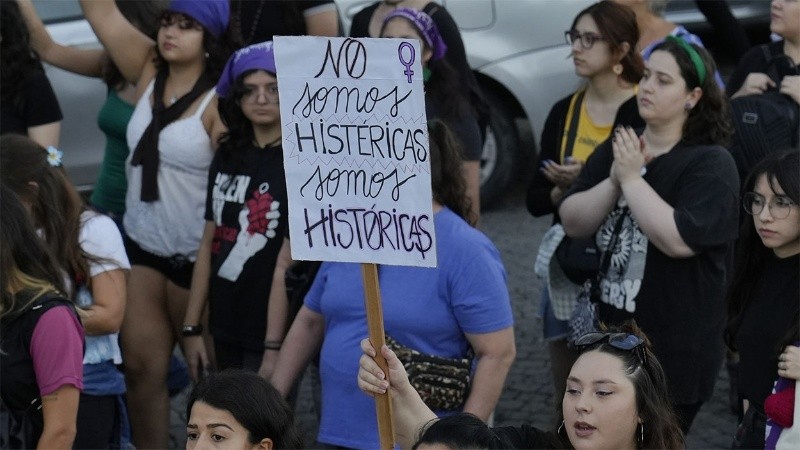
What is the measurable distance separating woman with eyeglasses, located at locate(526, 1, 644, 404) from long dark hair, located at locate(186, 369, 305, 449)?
1.86m

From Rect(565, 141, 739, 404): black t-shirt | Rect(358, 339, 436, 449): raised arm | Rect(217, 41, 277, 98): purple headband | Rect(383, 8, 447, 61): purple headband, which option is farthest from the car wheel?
Rect(358, 339, 436, 449): raised arm

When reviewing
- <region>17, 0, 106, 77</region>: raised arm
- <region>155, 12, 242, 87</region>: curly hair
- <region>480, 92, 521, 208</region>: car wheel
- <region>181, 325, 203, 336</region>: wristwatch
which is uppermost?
<region>155, 12, 242, 87</region>: curly hair

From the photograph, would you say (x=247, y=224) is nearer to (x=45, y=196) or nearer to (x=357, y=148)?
(x=45, y=196)

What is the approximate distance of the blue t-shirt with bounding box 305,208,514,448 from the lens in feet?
13.5

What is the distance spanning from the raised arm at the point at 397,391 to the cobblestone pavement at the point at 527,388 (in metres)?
1.45

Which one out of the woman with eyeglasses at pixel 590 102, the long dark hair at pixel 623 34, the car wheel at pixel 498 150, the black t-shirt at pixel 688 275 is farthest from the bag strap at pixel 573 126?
the car wheel at pixel 498 150

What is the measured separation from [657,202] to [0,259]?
81.6 inches

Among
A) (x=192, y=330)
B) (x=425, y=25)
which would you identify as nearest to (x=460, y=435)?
(x=192, y=330)

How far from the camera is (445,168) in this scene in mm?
4242

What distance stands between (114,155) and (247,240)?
3.67ft

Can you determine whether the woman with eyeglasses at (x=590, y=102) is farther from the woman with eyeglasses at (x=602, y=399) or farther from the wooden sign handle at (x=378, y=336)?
the wooden sign handle at (x=378, y=336)

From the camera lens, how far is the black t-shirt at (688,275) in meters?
4.46

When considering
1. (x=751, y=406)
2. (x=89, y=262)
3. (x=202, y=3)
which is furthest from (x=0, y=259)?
(x=751, y=406)

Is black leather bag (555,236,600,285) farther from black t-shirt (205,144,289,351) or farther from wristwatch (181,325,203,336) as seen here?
wristwatch (181,325,203,336)
